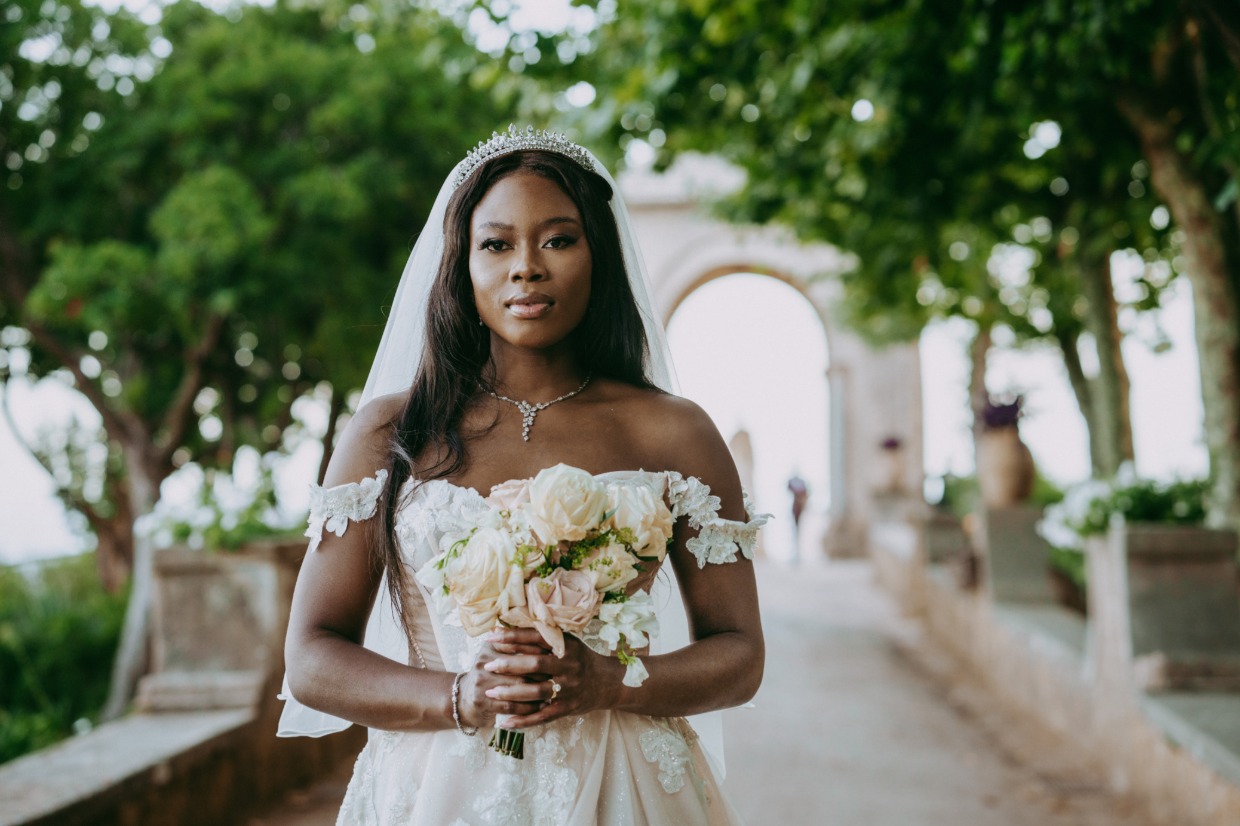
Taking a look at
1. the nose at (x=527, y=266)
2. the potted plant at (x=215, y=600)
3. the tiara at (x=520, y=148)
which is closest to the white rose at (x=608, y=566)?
the nose at (x=527, y=266)

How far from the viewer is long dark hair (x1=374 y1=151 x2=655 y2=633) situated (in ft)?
7.39

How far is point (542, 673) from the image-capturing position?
6.08 feet

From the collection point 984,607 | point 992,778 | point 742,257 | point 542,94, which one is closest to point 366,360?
point 542,94

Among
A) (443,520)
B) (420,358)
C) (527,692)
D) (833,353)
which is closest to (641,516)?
(527,692)

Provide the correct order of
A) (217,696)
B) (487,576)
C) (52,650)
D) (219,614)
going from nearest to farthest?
(487,576) < (217,696) < (219,614) < (52,650)

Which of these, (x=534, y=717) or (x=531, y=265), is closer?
(x=534, y=717)

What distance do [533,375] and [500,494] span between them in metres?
0.46

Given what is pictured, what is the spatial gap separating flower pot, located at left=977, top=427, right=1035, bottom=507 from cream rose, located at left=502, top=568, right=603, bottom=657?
783 cm

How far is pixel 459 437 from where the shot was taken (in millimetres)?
2287

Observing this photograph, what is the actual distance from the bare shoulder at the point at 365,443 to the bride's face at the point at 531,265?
0.30 metres

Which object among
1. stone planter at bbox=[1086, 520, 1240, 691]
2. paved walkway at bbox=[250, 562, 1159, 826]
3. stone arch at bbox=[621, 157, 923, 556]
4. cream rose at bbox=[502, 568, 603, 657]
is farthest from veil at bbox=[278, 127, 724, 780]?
stone arch at bbox=[621, 157, 923, 556]

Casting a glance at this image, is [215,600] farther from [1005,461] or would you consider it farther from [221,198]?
[1005,461]

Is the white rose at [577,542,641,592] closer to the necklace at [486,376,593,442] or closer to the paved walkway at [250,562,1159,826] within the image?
the necklace at [486,376,593,442]

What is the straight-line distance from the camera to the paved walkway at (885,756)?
5.57 meters
